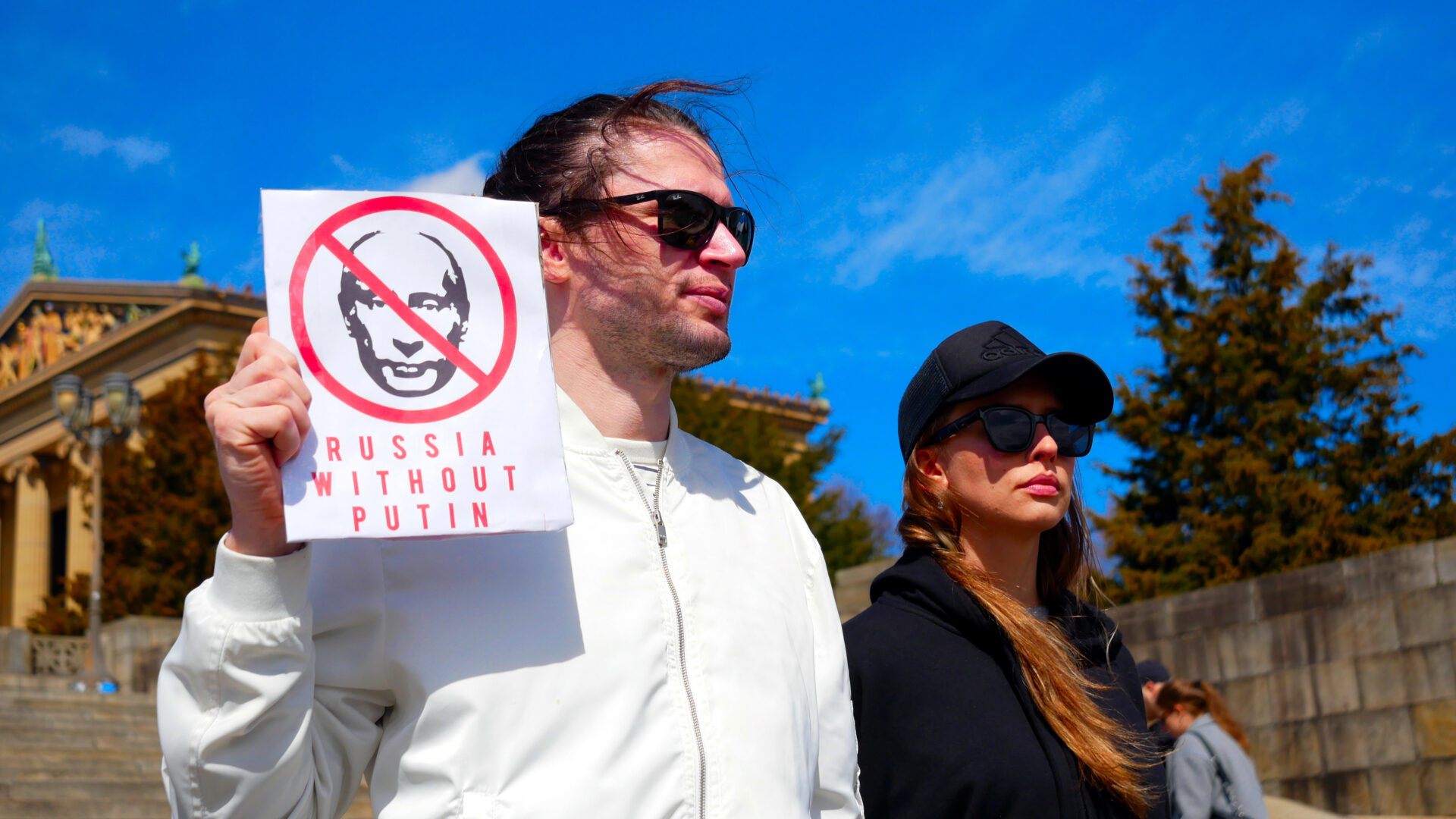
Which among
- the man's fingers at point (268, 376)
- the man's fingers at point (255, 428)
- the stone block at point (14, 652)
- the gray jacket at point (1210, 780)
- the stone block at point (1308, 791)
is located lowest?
the stone block at point (1308, 791)

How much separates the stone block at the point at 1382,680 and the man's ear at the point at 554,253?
30.4 feet

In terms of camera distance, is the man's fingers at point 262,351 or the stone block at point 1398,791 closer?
the man's fingers at point 262,351

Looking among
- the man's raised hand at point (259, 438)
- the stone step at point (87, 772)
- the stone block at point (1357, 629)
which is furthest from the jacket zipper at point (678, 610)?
the stone block at point (1357, 629)

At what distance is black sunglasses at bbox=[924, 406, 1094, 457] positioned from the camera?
346cm

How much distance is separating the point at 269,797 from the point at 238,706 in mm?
164

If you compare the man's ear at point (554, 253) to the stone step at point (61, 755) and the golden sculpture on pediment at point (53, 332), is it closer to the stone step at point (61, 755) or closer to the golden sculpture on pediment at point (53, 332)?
the stone step at point (61, 755)

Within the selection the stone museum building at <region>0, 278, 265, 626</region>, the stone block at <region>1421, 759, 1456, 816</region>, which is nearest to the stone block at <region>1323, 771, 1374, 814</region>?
the stone block at <region>1421, 759, 1456, 816</region>

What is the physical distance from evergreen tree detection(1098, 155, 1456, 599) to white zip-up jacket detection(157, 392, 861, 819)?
18.1 m

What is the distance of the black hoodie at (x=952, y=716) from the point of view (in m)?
3.13


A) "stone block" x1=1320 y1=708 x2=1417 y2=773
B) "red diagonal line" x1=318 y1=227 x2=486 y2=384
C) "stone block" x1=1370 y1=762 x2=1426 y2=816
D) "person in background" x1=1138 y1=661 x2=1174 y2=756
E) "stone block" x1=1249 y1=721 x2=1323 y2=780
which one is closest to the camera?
"red diagonal line" x1=318 y1=227 x2=486 y2=384

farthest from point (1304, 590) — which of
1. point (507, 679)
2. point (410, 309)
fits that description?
point (410, 309)

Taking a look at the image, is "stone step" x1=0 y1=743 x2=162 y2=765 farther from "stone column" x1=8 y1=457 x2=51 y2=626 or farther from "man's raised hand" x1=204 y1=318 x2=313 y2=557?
"stone column" x1=8 y1=457 x2=51 y2=626

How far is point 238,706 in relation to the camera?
2.02 meters

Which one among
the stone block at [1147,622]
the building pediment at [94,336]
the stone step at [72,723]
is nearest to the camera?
the stone block at [1147,622]
